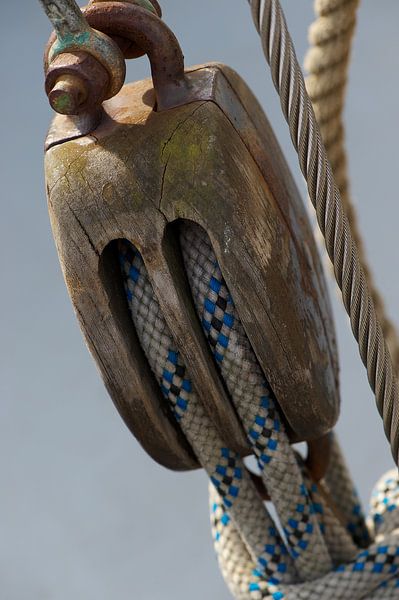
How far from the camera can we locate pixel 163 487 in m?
2.01

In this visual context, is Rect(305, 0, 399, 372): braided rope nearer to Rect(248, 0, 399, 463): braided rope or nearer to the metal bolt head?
Rect(248, 0, 399, 463): braided rope

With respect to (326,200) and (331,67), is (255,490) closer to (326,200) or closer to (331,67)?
(326,200)

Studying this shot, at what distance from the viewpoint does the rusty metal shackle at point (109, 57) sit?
0.93m

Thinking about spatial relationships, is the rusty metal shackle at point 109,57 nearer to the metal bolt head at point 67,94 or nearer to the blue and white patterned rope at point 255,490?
the metal bolt head at point 67,94

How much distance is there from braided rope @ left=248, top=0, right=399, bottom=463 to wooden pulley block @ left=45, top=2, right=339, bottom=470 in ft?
0.19

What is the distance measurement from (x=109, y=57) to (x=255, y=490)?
0.40 metres

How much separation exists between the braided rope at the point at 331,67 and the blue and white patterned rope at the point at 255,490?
17 centimetres

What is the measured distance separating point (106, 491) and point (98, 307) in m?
1.08

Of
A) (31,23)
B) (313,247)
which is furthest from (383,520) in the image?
(31,23)

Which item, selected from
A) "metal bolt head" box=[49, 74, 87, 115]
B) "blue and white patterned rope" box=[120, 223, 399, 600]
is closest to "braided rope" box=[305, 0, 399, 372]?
"blue and white patterned rope" box=[120, 223, 399, 600]

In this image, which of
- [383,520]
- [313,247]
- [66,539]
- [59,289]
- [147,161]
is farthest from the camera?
[59,289]

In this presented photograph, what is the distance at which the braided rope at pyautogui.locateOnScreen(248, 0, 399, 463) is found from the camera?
2.97ft

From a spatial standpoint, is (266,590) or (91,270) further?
(266,590)

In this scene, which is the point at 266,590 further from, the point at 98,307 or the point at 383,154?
A: the point at 383,154
